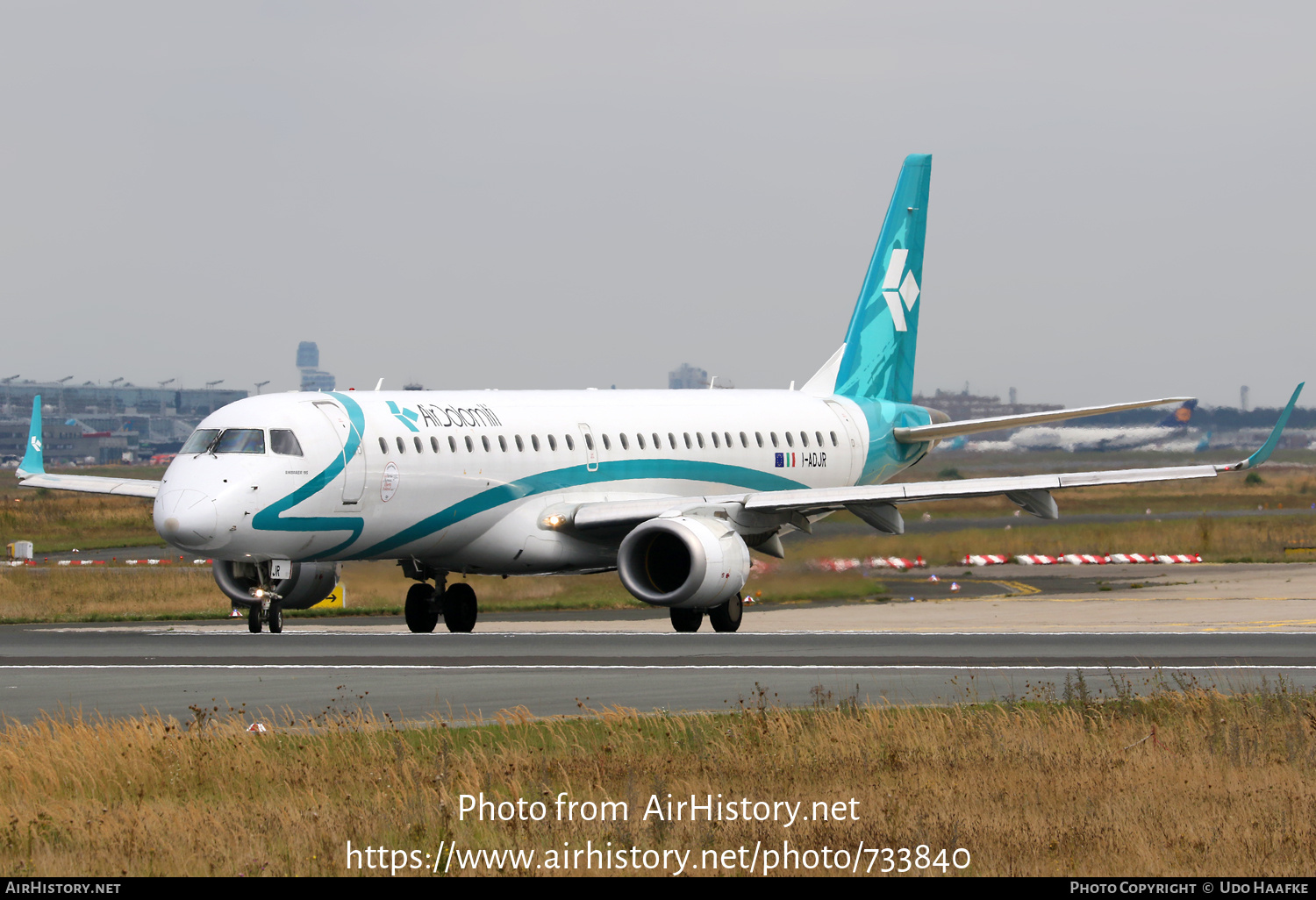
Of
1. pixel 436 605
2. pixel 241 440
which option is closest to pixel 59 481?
pixel 436 605

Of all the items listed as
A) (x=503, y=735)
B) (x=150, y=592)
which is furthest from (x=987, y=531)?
(x=503, y=735)

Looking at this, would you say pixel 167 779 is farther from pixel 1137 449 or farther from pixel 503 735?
pixel 1137 449

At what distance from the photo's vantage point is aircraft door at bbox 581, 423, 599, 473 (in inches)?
1505

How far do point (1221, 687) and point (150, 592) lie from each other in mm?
31602

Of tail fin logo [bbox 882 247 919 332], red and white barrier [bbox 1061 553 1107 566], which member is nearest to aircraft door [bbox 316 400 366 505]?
tail fin logo [bbox 882 247 919 332]

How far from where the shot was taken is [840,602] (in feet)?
152

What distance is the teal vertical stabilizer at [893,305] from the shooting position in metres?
47.5

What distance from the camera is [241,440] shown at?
3256cm

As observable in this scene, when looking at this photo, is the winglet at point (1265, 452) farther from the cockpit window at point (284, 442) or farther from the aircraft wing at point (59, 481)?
the aircraft wing at point (59, 481)

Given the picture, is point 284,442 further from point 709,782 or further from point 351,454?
point 709,782

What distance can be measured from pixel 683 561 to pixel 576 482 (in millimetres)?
3036

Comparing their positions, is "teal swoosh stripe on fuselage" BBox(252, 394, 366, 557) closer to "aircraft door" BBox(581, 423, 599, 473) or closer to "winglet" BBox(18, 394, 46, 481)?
"aircraft door" BBox(581, 423, 599, 473)

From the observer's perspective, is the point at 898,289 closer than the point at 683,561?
No

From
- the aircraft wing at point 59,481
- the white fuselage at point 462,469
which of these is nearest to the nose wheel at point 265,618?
the white fuselage at point 462,469
